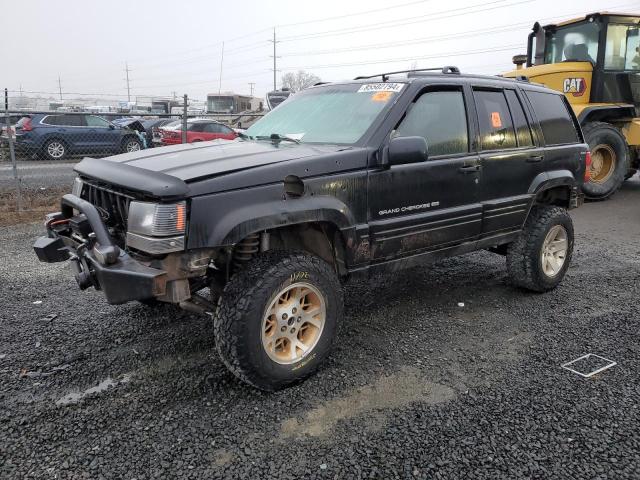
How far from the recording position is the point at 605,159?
9805mm

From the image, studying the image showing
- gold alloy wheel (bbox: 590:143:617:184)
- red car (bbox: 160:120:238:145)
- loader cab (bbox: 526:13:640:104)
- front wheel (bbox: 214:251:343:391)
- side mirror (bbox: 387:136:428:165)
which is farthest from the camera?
red car (bbox: 160:120:238:145)

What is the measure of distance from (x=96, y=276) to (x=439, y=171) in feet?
8.07

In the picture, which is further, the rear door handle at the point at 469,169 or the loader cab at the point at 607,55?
the loader cab at the point at 607,55

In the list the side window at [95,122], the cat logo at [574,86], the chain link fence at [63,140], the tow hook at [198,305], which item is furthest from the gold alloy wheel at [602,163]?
the side window at [95,122]

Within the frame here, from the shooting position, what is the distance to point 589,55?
9672 mm

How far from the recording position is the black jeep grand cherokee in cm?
283

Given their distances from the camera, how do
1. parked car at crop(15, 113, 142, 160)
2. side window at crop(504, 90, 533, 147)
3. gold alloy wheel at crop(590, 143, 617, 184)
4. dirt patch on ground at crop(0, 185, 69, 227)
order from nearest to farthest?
side window at crop(504, 90, 533, 147) < dirt patch on ground at crop(0, 185, 69, 227) < gold alloy wheel at crop(590, 143, 617, 184) < parked car at crop(15, 113, 142, 160)

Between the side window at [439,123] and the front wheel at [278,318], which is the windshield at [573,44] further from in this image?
the front wheel at [278,318]

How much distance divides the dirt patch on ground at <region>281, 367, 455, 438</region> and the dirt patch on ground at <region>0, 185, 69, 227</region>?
639 cm

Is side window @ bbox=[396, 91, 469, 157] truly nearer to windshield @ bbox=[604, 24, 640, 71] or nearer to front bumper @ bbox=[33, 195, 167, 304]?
front bumper @ bbox=[33, 195, 167, 304]

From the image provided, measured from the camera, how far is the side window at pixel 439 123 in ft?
12.5

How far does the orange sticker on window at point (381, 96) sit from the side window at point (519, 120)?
54.0 inches

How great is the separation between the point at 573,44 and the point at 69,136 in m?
13.3

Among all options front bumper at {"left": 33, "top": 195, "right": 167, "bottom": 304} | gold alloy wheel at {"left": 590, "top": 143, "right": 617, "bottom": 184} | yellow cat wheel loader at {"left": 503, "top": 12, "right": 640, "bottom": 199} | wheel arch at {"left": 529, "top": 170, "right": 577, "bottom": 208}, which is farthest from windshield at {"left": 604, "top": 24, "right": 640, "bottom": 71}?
front bumper at {"left": 33, "top": 195, "right": 167, "bottom": 304}
